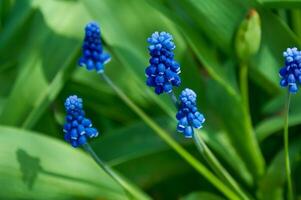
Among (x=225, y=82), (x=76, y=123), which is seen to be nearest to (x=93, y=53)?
(x=76, y=123)

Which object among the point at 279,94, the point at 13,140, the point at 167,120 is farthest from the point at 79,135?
the point at 279,94

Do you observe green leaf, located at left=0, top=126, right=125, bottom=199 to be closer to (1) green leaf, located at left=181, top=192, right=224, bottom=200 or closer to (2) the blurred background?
(2) the blurred background

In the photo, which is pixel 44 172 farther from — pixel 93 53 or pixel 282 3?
pixel 282 3

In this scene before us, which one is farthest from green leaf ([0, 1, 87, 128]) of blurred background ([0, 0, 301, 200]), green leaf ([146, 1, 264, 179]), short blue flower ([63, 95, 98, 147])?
short blue flower ([63, 95, 98, 147])

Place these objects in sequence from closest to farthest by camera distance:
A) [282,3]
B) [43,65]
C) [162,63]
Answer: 1. [162,63]
2. [282,3]
3. [43,65]

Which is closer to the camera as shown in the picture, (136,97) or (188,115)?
(188,115)

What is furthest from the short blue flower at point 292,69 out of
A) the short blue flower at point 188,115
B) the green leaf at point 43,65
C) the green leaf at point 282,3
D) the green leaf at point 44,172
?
the green leaf at point 43,65

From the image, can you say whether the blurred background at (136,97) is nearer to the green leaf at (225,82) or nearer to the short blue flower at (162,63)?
the green leaf at (225,82)
